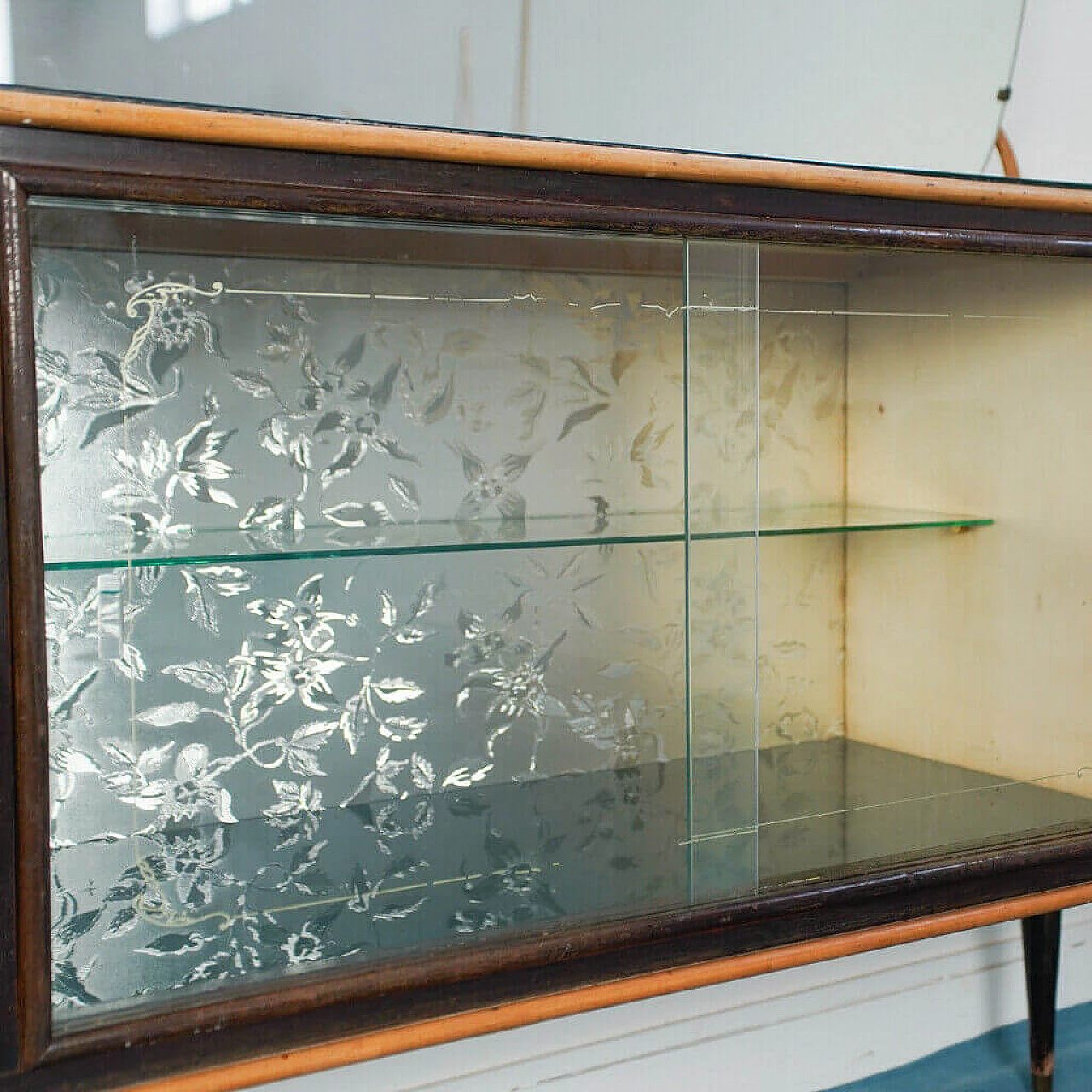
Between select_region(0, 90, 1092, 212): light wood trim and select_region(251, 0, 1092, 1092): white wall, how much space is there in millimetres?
565

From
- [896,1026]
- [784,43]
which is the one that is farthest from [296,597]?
[896,1026]

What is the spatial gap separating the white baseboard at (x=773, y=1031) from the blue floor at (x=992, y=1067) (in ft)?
0.05

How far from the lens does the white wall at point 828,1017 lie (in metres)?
1.12

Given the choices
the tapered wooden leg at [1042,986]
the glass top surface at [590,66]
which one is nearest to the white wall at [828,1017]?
the tapered wooden leg at [1042,986]

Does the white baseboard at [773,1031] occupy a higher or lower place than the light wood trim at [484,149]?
lower

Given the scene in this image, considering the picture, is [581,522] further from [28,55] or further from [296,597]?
[28,55]

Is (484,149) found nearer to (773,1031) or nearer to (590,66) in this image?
(590,66)

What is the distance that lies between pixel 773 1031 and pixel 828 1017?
0.22 feet

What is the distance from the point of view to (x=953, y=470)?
1021 millimetres

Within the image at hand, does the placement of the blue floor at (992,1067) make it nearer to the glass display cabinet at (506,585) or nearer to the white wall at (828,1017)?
the white wall at (828,1017)

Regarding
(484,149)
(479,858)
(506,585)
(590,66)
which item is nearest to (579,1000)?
(479,858)

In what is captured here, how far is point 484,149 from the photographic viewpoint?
706 mm

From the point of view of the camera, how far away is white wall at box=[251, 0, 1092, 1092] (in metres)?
1.12

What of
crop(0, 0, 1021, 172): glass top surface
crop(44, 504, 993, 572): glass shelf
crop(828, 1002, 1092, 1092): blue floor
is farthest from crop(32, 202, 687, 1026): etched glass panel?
crop(828, 1002, 1092, 1092): blue floor
